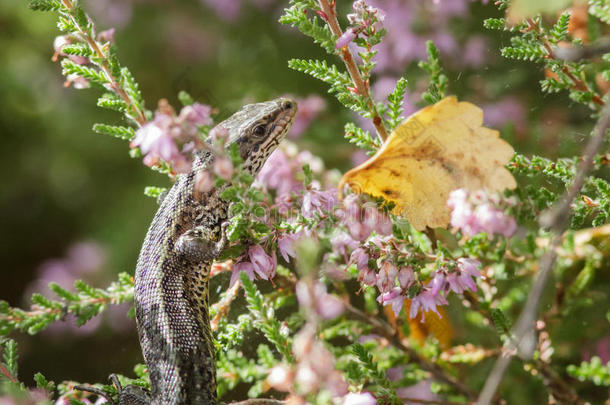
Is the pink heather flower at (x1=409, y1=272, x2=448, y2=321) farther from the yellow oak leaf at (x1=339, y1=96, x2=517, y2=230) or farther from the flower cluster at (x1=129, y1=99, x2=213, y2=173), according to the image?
the flower cluster at (x1=129, y1=99, x2=213, y2=173)

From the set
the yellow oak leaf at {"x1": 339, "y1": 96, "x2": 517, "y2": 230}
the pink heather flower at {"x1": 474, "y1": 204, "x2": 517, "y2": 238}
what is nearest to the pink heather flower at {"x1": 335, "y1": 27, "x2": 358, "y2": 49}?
the yellow oak leaf at {"x1": 339, "y1": 96, "x2": 517, "y2": 230}

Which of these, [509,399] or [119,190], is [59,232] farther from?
[509,399]

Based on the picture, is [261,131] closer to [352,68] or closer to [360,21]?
[352,68]

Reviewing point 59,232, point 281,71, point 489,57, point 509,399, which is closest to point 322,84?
point 281,71

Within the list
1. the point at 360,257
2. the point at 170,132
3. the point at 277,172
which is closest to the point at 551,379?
the point at 360,257

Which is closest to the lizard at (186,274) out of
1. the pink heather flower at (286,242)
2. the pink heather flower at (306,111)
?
the pink heather flower at (286,242)
